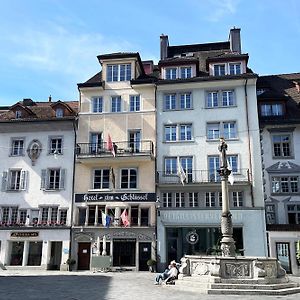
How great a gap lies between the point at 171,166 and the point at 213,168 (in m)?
3.41

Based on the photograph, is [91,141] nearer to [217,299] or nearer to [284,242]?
[284,242]

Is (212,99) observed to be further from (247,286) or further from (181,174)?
(247,286)

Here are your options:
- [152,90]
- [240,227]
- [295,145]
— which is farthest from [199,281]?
[152,90]

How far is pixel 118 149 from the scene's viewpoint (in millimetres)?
33344

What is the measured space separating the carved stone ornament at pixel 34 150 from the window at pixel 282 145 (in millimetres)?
19825

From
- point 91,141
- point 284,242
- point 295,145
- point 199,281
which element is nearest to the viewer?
point 199,281

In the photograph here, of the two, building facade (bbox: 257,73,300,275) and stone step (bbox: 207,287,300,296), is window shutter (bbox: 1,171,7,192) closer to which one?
building facade (bbox: 257,73,300,275)

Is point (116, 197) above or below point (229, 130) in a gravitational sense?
below

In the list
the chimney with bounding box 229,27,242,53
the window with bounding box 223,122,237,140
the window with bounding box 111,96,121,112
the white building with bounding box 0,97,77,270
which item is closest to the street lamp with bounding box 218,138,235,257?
the window with bounding box 223,122,237,140

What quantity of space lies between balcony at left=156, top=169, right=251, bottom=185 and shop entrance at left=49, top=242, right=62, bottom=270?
9824 millimetres

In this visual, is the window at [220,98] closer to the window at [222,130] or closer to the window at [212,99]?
the window at [212,99]

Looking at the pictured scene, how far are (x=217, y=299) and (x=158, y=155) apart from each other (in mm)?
19334

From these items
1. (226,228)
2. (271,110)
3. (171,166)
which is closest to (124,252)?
(171,166)

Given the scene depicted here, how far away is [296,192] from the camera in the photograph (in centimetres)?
3130
